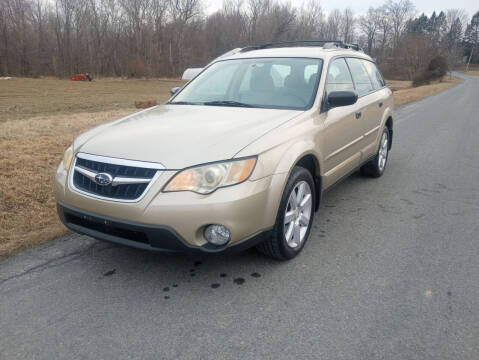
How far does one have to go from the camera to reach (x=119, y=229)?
267 centimetres

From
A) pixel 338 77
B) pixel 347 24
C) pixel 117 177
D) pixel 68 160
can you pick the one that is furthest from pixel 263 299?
pixel 347 24

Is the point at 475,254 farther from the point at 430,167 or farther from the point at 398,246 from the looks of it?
the point at 430,167

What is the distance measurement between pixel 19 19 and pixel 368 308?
62568 mm

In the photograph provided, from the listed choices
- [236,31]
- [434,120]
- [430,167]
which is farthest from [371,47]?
[430,167]

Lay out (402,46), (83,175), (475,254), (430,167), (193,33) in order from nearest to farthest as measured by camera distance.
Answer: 1. (83,175)
2. (475,254)
3. (430,167)
4. (193,33)
5. (402,46)

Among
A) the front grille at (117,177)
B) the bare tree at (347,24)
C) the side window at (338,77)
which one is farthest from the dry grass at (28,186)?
the bare tree at (347,24)

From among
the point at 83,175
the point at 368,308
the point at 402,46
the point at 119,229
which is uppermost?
the point at 402,46

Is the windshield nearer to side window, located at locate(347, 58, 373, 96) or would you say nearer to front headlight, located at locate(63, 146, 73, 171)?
side window, located at locate(347, 58, 373, 96)

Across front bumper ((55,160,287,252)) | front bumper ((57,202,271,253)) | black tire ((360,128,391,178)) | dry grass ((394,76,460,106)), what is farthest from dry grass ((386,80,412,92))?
front bumper ((57,202,271,253))

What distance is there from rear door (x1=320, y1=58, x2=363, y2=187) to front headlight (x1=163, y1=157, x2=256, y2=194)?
121 cm

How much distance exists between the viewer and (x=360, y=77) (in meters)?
4.95

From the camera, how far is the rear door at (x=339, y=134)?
3732mm

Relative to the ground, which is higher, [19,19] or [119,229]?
[19,19]

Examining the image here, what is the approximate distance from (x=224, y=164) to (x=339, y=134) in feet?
5.80
